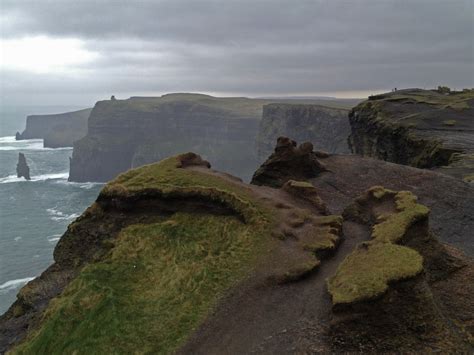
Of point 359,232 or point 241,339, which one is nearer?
point 241,339

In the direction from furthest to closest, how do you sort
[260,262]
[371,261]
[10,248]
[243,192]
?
1. [10,248]
2. [243,192]
3. [260,262]
4. [371,261]

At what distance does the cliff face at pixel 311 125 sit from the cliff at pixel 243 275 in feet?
423

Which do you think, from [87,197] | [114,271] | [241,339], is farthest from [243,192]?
[87,197]

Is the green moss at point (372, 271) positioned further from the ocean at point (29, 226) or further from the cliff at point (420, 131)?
the ocean at point (29, 226)

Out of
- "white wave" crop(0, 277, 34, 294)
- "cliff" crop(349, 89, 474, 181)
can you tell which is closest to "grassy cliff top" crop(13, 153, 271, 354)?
"cliff" crop(349, 89, 474, 181)

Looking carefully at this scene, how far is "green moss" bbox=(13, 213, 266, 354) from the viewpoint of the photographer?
21062mm

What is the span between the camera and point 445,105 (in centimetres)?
7131

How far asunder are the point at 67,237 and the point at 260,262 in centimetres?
1448

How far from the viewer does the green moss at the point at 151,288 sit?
21062 mm

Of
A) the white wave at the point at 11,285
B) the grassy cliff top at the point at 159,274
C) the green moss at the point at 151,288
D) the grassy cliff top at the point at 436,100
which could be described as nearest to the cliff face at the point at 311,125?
the grassy cliff top at the point at 436,100

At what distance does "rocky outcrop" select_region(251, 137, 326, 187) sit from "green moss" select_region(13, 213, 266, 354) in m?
15.0

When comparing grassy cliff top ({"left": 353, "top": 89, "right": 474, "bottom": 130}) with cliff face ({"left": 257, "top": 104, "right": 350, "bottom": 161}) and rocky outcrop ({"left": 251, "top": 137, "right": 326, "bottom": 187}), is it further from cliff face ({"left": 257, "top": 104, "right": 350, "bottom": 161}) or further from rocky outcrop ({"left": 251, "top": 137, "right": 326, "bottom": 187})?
cliff face ({"left": 257, "top": 104, "right": 350, "bottom": 161})

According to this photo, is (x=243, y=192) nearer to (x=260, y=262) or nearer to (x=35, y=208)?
(x=260, y=262)

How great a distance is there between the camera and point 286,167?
4266cm
